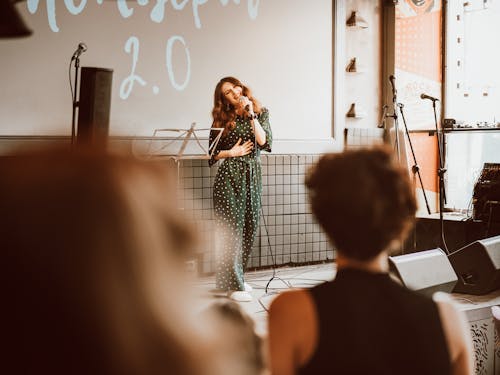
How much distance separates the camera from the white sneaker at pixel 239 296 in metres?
4.46

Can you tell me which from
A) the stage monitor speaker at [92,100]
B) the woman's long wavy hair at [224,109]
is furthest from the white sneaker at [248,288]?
the stage monitor speaker at [92,100]

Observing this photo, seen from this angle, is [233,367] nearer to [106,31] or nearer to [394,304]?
[394,304]

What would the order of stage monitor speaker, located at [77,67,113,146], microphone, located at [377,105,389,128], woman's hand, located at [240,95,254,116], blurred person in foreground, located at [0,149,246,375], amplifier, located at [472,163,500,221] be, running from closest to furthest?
blurred person in foreground, located at [0,149,246,375], stage monitor speaker, located at [77,67,113,146], woman's hand, located at [240,95,254,116], amplifier, located at [472,163,500,221], microphone, located at [377,105,389,128]

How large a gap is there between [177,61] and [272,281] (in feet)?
6.92

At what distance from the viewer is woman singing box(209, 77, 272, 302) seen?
14.7 ft

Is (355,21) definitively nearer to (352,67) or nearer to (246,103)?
(352,67)

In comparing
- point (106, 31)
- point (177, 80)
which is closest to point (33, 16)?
point (106, 31)

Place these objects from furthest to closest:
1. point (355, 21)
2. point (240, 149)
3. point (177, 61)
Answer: point (355, 21)
point (177, 61)
point (240, 149)

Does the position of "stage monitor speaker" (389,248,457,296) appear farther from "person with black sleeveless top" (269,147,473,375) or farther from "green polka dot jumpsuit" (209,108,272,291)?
"person with black sleeveless top" (269,147,473,375)

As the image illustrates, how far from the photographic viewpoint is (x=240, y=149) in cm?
450

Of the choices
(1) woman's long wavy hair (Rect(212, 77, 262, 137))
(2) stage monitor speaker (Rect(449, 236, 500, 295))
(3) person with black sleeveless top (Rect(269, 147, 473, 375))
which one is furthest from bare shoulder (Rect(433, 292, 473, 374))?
(1) woman's long wavy hair (Rect(212, 77, 262, 137))

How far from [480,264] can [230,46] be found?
113 inches

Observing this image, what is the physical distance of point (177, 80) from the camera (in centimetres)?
522

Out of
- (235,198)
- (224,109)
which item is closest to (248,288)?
(235,198)
